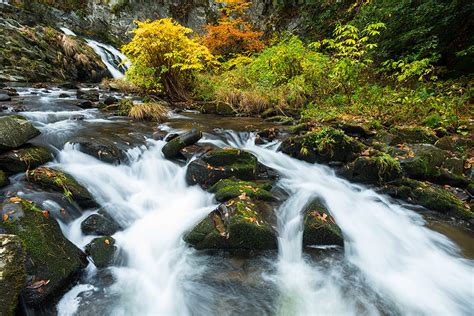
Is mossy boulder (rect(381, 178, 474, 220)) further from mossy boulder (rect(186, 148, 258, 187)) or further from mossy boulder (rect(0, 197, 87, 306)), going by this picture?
mossy boulder (rect(0, 197, 87, 306))

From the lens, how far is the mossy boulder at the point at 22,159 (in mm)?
3648

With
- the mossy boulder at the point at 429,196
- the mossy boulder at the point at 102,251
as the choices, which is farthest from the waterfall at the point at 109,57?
the mossy boulder at the point at 429,196

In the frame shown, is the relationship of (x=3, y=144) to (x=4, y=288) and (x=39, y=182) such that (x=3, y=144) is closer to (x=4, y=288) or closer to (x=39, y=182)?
(x=39, y=182)

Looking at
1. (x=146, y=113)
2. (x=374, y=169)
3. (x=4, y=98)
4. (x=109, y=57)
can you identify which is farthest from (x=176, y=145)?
(x=109, y=57)

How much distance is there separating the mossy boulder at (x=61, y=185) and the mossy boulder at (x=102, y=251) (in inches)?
29.6

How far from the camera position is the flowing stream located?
2.53 meters

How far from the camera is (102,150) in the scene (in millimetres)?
4730

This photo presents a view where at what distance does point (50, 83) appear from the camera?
38.4 feet

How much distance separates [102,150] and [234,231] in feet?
9.75

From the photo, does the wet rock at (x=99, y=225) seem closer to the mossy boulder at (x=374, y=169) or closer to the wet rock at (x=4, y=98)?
the mossy boulder at (x=374, y=169)

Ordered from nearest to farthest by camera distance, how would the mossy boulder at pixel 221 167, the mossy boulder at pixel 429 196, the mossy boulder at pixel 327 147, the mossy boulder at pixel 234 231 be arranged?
the mossy boulder at pixel 234 231 → the mossy boulder at pixel 429 196 → the mossy boulder at pixel 221 167 → the mossy boulder at pixel 327 147

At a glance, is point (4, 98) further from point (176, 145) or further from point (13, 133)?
point (176, 145)

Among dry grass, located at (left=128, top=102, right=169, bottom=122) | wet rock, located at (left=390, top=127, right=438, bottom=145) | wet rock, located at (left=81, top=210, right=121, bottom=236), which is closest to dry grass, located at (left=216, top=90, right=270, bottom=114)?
dry grass, located at (left=128, top=102, right=169, bottom=122)

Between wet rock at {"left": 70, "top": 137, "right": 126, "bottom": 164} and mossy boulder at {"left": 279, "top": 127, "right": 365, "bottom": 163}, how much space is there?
10.6ft
